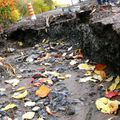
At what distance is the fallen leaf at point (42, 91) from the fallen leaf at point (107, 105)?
119cm

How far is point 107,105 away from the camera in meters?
5.70

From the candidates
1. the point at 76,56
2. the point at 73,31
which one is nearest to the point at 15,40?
the point at 73,31

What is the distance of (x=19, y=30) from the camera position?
43.8 ft

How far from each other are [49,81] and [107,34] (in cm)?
165

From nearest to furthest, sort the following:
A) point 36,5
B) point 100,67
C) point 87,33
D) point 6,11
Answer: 1. point 100,67
2. point 87,33
3. point 6,11
4. point 36,5

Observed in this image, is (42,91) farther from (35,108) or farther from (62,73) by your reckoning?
(62,73)

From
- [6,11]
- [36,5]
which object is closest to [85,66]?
[6,11]

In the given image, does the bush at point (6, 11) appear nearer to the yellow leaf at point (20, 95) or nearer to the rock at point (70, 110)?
the yellow leaf at point (20, 95)

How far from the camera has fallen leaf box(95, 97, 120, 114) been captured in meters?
5.53

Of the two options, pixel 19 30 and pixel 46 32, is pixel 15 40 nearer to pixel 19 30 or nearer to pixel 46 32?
pixel 19 30

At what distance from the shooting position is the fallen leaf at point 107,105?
18.1 feet

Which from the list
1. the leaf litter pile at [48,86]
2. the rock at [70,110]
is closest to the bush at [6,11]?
the leaf litter pile at [48,86]

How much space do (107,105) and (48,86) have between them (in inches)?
69.1

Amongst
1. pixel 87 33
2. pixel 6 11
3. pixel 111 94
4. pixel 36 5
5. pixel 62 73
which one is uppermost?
pixel 6 11
